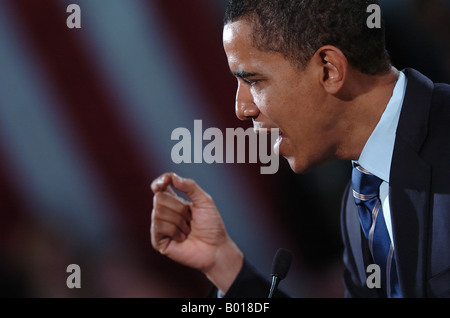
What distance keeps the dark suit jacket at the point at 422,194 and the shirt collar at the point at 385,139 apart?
0.10ft

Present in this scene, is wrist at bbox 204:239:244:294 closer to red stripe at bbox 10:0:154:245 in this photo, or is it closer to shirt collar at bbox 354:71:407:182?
shirt collar at bbox 354:71:407:182

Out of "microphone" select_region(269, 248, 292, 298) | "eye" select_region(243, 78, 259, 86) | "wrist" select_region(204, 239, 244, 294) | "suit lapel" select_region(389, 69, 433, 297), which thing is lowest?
"wrist" select_region(204, 239, 244, 294)

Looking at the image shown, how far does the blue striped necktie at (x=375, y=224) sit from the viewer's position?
4.05 feet

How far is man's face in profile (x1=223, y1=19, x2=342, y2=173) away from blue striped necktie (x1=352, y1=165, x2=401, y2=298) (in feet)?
0.35

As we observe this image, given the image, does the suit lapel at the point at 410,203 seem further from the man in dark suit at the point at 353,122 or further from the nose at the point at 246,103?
the nose at the point at 246,103

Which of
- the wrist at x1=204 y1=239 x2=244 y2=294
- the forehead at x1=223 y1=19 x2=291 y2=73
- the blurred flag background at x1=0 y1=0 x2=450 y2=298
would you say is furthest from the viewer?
the blurred flag background at x1=0 y1=0 x2=450 y2=298

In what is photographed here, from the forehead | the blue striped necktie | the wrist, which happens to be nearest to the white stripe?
the blue striped necktie

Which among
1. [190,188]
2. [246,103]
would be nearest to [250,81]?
[246,103]

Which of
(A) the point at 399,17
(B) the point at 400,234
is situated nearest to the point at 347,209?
(B) the point at 400,234

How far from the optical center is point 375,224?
1253 millimetres

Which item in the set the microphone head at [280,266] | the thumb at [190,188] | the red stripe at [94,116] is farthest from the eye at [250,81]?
the red stripe at [94,116]

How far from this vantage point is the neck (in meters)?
1.23

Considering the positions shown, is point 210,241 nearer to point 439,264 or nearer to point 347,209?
point 347,209

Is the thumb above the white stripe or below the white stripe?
above
